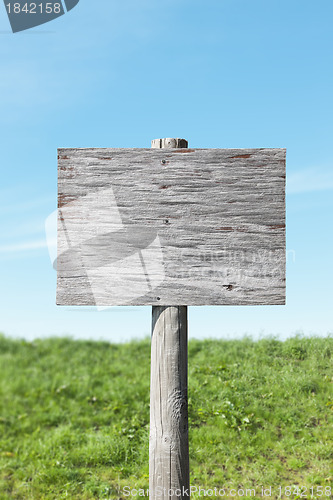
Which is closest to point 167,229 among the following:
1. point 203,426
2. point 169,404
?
point 169,404

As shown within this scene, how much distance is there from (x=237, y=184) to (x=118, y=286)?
4.54ft

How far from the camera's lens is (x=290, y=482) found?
5.43m

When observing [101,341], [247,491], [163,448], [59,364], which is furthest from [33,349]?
[163,448]

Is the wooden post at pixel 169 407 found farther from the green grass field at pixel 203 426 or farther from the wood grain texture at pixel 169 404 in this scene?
the green grass field at pixel 203 426

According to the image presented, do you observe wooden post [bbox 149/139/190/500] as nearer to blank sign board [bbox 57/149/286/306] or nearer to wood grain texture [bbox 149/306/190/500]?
wood grain texture [bbox 149/306/190/500]

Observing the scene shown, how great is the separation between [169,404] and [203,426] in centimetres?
274

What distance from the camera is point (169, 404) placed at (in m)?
3.78

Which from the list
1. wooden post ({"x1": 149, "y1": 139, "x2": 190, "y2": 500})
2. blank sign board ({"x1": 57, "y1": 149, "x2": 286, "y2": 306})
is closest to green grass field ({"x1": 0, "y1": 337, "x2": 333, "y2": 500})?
wooden post ({"x1": 149, "y1": 139, "x2": 190, "y2": 500})

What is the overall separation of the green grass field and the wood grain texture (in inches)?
83.7

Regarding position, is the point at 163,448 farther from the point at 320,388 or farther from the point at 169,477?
the point at 320,388

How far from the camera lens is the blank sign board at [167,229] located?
12.2 ft

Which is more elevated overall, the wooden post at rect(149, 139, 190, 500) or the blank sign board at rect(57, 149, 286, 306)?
the blank sign board at rect(57, 149, 286, 306)

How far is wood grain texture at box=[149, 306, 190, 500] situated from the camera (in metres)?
3.73

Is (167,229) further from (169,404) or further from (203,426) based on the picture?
(203,426)
